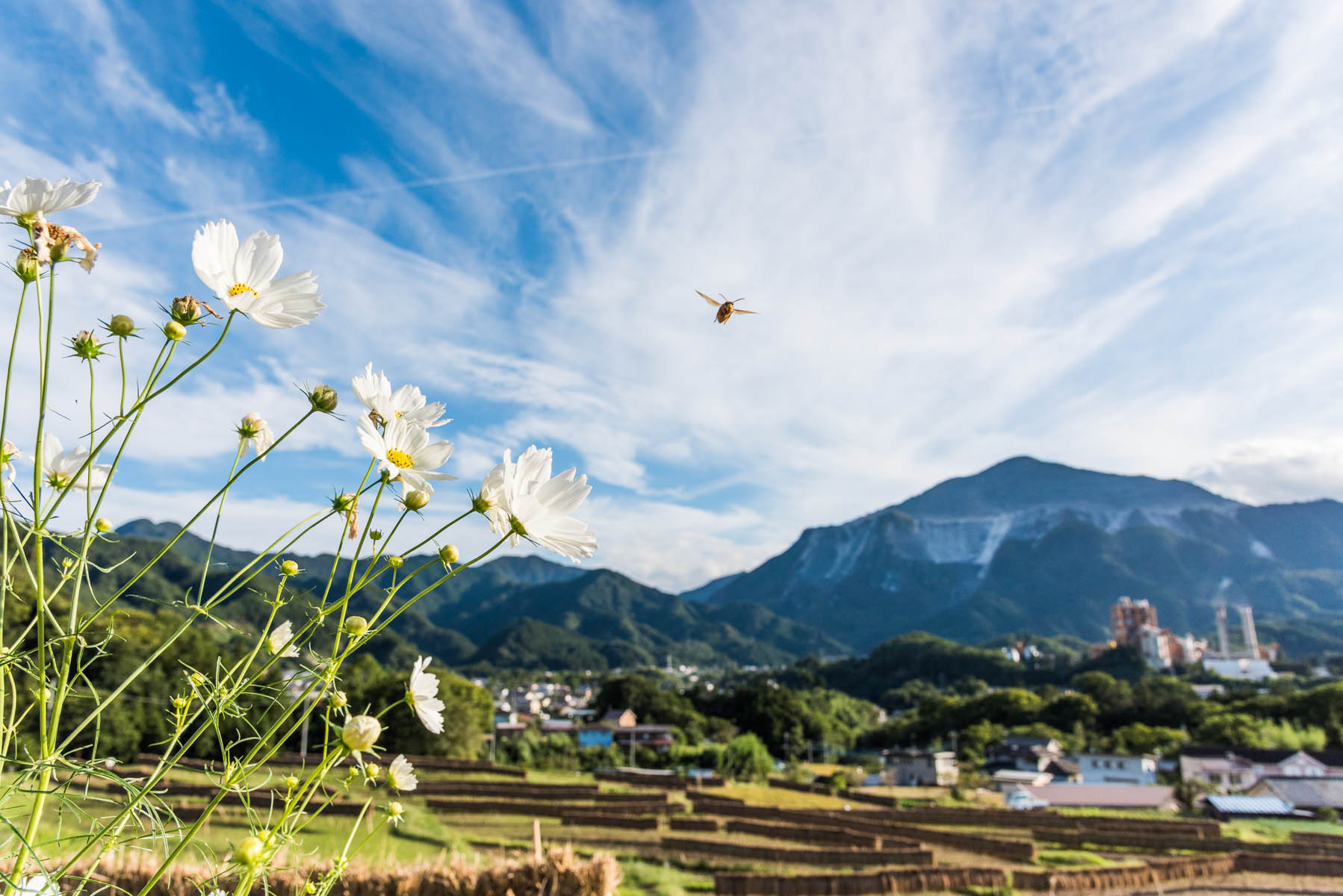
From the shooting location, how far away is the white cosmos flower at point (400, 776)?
93cm

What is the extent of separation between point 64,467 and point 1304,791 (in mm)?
43640

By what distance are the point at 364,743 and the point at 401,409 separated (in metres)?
0.39

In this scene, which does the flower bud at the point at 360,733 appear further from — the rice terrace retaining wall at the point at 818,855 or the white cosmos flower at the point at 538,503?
the rice terrace retaining wall at the point at 818,855

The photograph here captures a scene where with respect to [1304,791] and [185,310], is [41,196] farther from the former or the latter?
[1304,791]

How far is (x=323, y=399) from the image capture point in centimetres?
85

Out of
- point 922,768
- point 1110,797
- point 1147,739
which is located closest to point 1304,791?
point 1110,797

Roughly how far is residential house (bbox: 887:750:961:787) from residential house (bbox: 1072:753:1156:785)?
6347 millimetres

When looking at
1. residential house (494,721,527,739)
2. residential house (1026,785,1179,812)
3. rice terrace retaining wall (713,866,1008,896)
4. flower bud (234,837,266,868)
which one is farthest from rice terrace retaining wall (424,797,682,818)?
residential house (494,721,527,739)

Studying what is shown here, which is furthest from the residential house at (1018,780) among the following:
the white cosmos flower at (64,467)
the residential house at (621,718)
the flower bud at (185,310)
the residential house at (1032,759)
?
the flower bud at (185,310)

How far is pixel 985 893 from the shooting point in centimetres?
1222

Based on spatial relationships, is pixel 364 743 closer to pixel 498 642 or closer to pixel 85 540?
pixel 85 540

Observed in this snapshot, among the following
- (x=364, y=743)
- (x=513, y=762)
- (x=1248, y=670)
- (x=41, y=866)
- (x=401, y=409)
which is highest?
(x=1248, y=670)

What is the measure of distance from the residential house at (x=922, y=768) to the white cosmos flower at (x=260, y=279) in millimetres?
46860

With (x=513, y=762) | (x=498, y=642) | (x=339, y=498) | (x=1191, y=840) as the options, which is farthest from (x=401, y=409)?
(x=498, y=642)
